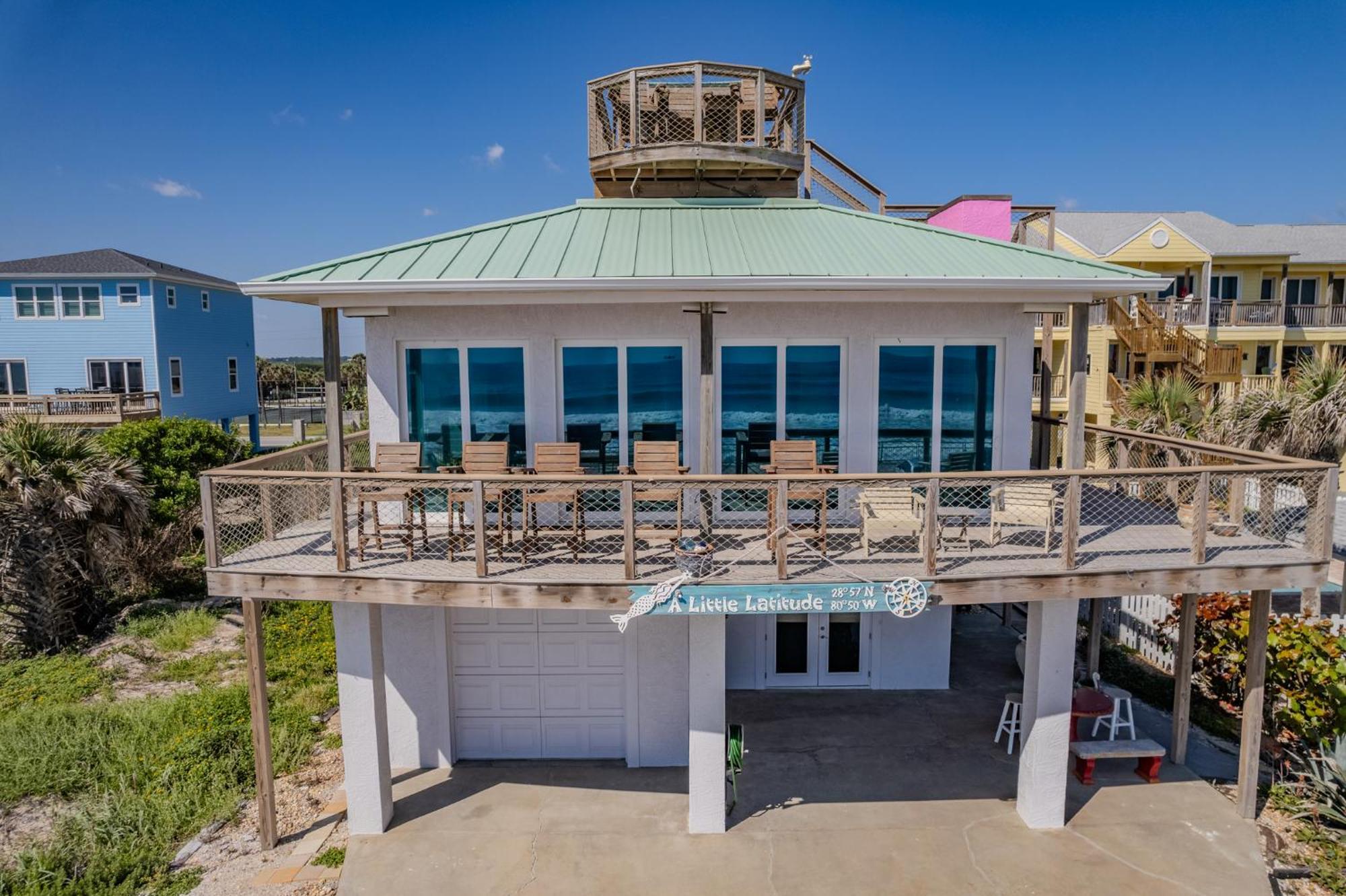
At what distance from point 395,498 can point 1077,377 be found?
8504mm

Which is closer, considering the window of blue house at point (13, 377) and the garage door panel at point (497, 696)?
the garage door panel at point (497, 696)

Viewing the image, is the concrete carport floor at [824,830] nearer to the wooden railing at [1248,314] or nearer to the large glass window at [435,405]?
the large glass window at [435,405]

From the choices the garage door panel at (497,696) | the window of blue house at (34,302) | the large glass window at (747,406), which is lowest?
the garage door panel at (497,696)

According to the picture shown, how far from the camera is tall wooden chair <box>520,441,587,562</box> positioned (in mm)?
8688

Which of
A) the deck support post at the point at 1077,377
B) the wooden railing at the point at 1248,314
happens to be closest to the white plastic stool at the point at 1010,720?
the deck support post at the point at 1077,377

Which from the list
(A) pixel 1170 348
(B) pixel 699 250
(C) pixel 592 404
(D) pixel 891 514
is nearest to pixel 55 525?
(C) pixel 592 404

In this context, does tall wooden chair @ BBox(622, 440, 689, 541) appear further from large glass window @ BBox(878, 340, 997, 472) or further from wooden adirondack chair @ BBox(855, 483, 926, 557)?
large glass window @ BBox(878, 340, 997, 472)

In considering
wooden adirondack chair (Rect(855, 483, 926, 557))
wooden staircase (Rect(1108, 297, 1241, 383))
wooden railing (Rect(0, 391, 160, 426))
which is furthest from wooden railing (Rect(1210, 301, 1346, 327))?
wooden railing (Rect(0, 391, 160, 426))

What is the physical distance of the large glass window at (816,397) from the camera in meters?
10.4

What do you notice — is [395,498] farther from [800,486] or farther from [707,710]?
[800,486]

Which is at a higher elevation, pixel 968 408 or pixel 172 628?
pixel 968 408

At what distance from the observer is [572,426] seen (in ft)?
34.3

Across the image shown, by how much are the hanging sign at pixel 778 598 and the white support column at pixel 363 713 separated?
10.9 ft

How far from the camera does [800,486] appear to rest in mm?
8539
